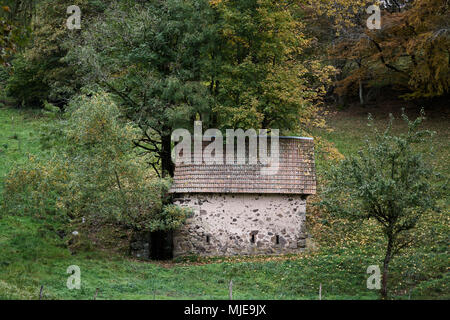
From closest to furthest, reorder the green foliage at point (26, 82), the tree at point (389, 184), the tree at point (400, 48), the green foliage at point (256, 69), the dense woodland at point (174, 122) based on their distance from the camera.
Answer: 1. the tree at point (389, 184)
2. the dense woodland at point (174, 122)
3. the green foliage at point (256, 69)
4. the tree at point (400, 48)
5. the green foliage at point (26, 82)

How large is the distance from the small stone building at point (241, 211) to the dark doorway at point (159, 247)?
3.33 ft

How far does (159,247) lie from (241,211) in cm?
374

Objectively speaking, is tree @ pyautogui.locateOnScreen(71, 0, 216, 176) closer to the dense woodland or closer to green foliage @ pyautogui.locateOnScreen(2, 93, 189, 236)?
the dense woodland

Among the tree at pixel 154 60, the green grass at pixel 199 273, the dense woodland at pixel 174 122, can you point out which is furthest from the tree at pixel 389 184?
the tree at pixel 154 60

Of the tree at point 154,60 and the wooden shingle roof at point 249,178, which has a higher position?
the tree at point 154,60

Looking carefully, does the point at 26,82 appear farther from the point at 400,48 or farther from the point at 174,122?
the point at 400,48

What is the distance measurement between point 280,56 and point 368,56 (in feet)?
49.9

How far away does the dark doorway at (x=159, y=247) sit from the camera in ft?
68.8

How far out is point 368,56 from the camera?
118ft

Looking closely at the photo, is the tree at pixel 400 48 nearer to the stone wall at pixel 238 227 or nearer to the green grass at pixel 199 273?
the stone wall at pixel 238 227

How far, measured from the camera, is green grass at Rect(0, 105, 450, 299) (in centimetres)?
1452

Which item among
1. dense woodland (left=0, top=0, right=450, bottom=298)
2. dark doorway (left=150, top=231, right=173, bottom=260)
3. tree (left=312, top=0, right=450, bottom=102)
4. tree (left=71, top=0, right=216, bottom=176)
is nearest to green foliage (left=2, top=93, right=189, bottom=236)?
dense woodland (left=0, top=0, right=450, bottom=298)
